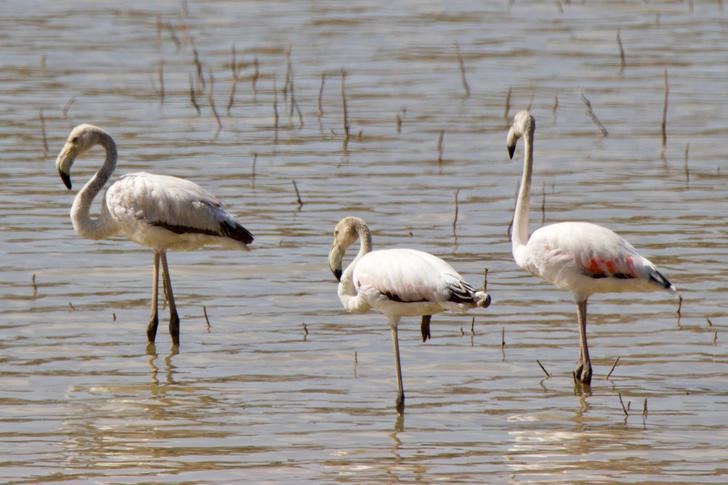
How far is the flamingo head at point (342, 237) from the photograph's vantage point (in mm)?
8414

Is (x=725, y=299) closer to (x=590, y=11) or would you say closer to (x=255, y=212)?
(x=255, y=212)

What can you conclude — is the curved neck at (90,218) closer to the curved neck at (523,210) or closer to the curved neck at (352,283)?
the curved neck at (352,283)

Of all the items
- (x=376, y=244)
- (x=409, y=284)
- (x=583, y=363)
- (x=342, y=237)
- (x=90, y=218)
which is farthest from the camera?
(x=376, y=244)

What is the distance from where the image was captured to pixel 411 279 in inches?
305

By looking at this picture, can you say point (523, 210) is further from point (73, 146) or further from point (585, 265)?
point (73, 146)

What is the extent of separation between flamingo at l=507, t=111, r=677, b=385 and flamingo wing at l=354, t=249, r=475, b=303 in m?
0.75

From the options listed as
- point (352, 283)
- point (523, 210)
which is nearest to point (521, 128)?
point (523, 210)

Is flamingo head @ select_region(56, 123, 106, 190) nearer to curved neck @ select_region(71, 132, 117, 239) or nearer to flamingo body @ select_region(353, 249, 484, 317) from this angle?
curved neck @ select_region(71, 132, 117, 239)

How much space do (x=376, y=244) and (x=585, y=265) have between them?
11.7 ft

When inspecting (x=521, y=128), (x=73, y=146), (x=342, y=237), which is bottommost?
(x=342, y=237)

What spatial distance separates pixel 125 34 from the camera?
21.6 meters

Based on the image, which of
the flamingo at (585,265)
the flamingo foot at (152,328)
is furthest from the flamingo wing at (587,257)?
the flamingo foot at (152,328)

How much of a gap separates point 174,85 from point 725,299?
9653mm

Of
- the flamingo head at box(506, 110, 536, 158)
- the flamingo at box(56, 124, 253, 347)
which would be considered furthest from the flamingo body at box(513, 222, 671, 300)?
the flamingo at box(56, 124, 253, 347)
